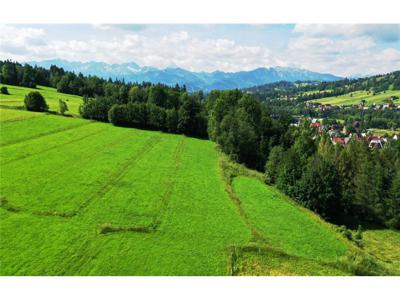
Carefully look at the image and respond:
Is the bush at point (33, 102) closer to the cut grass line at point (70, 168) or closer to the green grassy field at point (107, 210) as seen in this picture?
the green grassy field at point (107, 210)

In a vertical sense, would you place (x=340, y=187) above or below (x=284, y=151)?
below

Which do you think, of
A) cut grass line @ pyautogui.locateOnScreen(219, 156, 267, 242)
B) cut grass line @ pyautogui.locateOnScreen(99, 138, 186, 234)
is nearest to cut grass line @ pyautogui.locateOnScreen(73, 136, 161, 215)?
cut grass line @ pyautogui.locateOnScreen(99, 138, 186, 234)

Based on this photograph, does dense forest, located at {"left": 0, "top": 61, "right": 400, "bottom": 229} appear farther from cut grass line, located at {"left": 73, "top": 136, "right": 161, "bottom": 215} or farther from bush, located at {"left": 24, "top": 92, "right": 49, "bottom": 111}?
cut grass line, located at {"left": 73, "top": 136, "right": 161, "bottom": 215}

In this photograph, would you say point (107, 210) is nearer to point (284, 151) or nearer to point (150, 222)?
point (150, 222)

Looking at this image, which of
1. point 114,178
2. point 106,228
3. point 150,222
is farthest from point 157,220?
point 114,178

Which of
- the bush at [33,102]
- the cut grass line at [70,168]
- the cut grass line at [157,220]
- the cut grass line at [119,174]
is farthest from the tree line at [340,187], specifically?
the bush at [33,102]

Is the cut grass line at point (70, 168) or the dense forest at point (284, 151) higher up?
the dense forest at point (284, 151)
